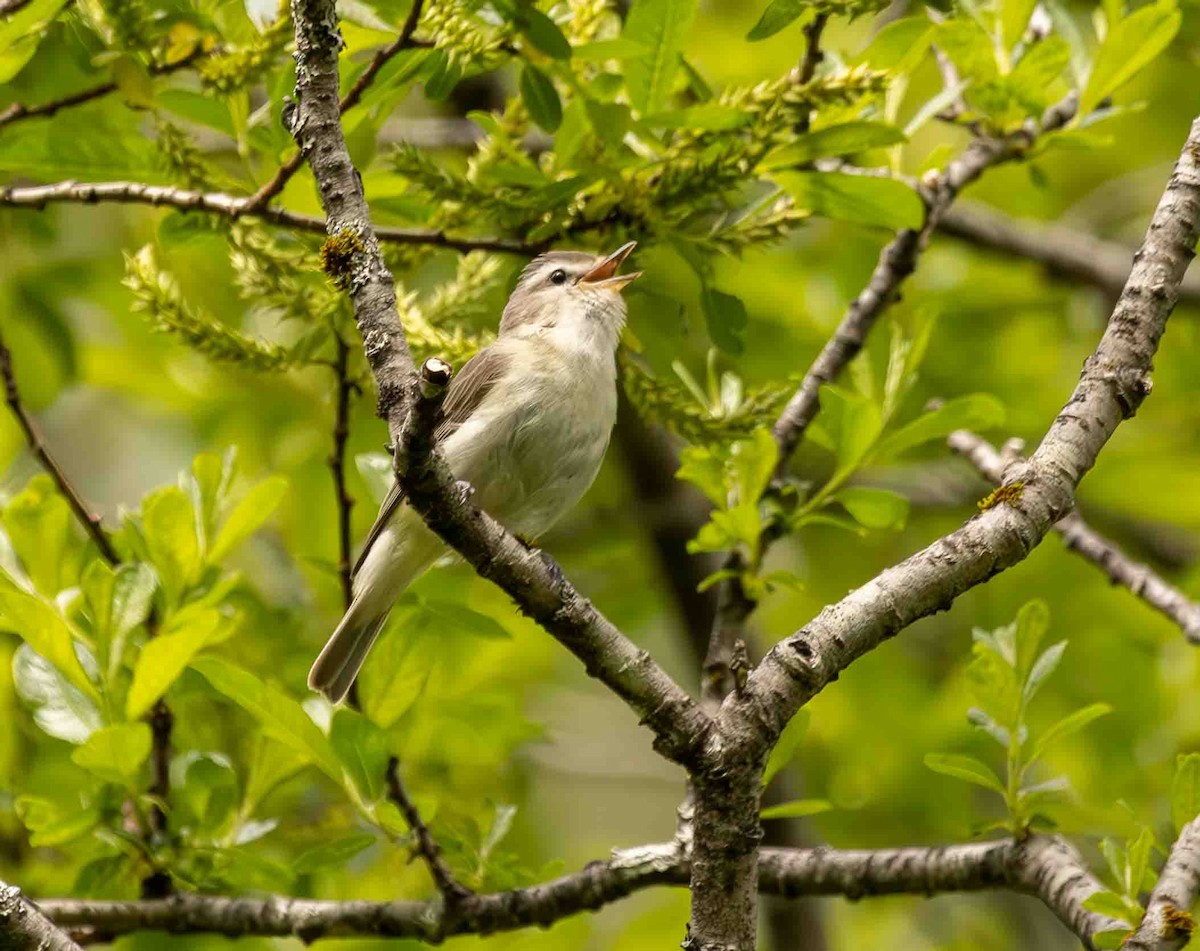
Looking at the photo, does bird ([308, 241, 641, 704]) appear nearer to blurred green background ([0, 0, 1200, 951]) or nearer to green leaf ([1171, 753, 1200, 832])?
blurred green background ([0, 0, 1200, 951])

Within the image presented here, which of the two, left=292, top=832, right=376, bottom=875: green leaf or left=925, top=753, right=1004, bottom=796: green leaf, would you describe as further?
left=292, top=832, right=376, bottom=875: green leaf

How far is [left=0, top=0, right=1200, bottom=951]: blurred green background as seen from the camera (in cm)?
403

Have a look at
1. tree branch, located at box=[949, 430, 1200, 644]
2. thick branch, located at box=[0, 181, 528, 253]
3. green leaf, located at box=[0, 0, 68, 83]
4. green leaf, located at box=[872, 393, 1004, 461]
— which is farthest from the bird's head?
green leaf, located at box=[0, 0, 68, 83]

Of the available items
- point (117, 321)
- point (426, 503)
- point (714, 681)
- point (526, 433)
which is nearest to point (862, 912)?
point (714, 681)

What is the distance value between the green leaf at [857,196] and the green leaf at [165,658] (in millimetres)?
1547

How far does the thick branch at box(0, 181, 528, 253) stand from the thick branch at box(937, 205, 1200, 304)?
2660 millimetres

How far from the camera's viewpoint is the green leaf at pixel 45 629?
3068 millimetres

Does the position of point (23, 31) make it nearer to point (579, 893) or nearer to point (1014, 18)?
point (579, 893)

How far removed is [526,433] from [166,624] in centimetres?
116

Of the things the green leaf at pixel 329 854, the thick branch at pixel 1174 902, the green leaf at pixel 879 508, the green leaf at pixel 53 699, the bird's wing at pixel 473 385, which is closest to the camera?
the thick branch at pixel 1174 902

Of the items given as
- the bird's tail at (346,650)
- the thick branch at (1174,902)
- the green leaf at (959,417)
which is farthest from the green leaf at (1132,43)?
the bird's tail at (346,650)

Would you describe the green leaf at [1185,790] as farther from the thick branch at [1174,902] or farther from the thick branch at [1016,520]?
the thick branch at [1016,520]

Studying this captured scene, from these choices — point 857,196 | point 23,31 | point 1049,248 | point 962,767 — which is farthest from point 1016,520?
point 1049,248

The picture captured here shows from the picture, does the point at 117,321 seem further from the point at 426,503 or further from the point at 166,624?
the point at 426,503
